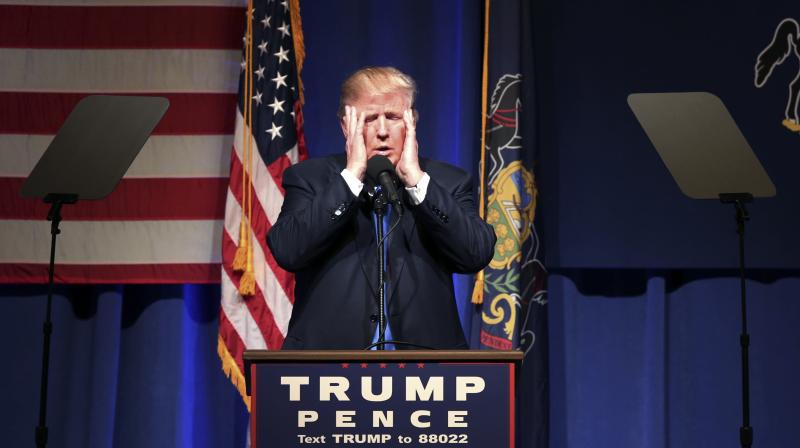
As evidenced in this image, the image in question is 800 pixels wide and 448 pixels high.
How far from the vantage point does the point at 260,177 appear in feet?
13.6

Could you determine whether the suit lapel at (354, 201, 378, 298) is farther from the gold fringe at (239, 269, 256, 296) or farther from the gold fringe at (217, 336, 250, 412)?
the gold fringe at (217, 336, 250, 412)

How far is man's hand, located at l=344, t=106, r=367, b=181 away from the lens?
2467 millimetres

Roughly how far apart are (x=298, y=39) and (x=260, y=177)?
2.00ft

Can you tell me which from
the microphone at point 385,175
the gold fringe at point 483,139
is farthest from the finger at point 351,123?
the gold fringe at point 483,139

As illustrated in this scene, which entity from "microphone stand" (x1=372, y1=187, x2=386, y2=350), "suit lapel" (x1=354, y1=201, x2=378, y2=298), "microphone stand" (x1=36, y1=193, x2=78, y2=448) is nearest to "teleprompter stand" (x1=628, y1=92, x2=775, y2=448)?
"suit lapel" (x1=354, y1=201, x2=378, y2=298)

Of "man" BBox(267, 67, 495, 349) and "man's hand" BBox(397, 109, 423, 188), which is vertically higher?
A: "man's hand" BBox(397, 109, 423, 188)

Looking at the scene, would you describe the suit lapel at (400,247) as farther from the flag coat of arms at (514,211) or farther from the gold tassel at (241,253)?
the gold tassel at (241,253)

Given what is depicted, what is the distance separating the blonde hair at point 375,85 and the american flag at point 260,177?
140cm

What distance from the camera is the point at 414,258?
262cm

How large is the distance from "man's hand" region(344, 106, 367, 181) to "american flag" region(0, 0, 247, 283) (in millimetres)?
1805

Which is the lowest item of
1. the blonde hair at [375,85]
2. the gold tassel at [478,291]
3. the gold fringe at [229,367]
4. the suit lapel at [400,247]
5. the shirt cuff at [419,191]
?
the gold fringe at [229,367]

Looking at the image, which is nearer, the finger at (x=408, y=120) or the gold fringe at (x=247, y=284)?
the finger at (x=408, y=120)

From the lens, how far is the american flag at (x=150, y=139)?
166 inches

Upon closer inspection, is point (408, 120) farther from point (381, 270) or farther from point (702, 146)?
point (702, 146)
